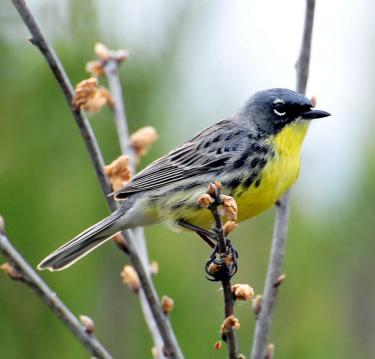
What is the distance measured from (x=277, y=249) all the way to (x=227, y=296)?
1.91ft

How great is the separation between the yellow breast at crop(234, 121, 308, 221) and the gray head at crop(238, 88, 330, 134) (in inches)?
2.7

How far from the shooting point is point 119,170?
132 inches

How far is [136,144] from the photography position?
366 centimetres

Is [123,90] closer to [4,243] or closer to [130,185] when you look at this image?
[130,185]

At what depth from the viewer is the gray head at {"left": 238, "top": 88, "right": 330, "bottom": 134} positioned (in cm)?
415

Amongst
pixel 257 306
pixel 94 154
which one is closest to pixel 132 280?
pixel 257 306

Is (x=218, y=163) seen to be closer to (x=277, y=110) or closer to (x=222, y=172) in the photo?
(x=222, y=172)

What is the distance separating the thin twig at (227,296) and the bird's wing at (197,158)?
150 centimetres

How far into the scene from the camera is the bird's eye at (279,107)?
4.28 m

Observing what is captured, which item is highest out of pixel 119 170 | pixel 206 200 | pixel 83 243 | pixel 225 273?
pixel 206 200

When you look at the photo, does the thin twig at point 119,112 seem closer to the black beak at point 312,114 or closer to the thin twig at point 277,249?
the thin twig at point 277,249

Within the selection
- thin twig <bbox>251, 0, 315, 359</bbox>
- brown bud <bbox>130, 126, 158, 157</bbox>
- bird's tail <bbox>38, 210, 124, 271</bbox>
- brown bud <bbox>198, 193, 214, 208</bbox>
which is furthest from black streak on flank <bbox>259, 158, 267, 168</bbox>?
brown bud <bbox>198, 193, 214, 208</bbox>

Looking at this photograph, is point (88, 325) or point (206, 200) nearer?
point (206, 200)

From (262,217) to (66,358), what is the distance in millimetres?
1386
